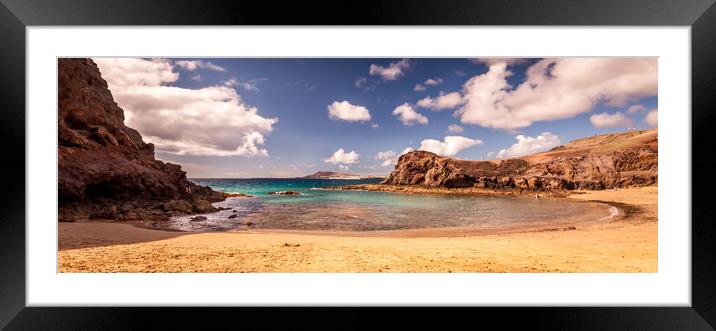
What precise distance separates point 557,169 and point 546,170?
54 centimetres

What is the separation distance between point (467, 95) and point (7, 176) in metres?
7.27

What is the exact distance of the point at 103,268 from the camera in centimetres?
338

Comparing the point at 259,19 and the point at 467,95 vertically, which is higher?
the point at 467,95

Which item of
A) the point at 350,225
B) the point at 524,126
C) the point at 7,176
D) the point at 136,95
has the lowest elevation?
the point at 350,225

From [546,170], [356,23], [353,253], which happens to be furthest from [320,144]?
[546,170]

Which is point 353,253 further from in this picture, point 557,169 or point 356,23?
point 557,169

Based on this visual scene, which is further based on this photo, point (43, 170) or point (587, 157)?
point (587, 157)

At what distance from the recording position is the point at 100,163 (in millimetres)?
7125

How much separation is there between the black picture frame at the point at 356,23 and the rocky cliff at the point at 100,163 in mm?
4494

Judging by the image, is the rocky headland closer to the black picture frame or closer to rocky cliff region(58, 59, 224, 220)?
the black picture frame

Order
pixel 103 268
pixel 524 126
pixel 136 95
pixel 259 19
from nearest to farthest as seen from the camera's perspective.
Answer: pixel 259 19
pixel 103 268
pixel 136 95
pixel 524 126

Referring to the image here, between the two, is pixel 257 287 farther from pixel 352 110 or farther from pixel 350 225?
pixel 352 110

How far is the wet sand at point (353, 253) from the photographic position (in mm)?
3428

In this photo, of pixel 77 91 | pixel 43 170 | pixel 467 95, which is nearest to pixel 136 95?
pixel 77 91
